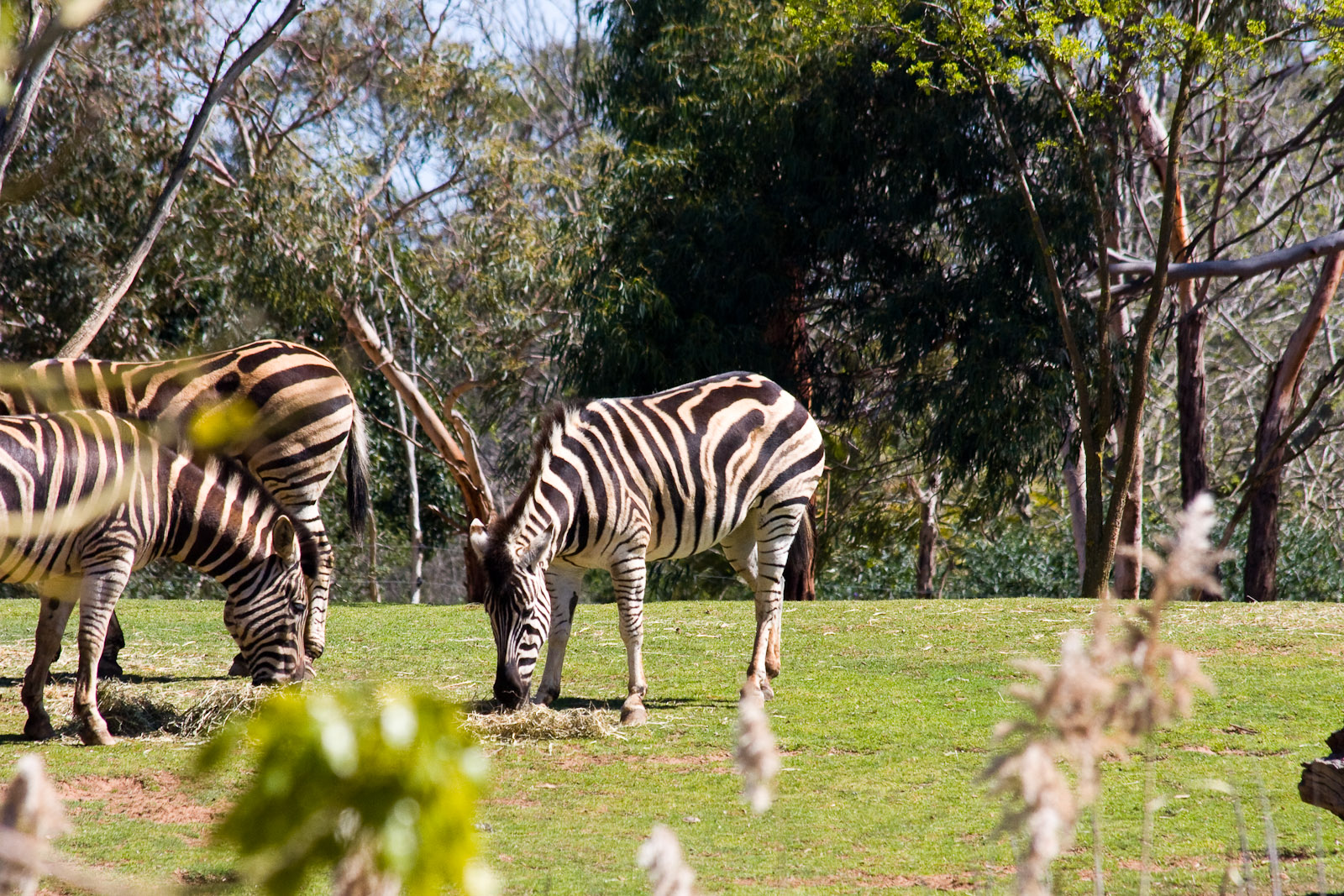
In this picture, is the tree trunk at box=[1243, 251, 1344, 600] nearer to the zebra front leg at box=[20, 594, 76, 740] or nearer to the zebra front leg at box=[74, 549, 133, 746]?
the zebra front leg at box=[74, 549, 133, 746]

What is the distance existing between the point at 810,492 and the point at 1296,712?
9.77 feet

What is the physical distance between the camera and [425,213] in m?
23.2

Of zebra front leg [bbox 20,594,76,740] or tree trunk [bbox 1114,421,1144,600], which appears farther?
tree trunk [bbox 1114,421,1144,600]

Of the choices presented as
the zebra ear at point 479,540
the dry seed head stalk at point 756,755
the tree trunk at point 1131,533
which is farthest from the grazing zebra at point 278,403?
the tree trunk at point 1131,533

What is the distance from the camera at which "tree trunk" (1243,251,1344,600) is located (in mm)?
15578

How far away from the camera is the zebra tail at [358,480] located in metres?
9.12

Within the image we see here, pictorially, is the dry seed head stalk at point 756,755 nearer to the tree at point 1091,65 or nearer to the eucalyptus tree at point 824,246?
the tree at point 1091,65

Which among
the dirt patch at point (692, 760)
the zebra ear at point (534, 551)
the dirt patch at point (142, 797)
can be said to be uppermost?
the zebra ear at point (534, 551)

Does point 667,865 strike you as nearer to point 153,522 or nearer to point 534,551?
point 534,551

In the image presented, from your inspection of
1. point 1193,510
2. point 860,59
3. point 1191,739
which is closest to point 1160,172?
point 860,59

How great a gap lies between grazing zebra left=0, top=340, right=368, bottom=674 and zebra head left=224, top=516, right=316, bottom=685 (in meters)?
1.04

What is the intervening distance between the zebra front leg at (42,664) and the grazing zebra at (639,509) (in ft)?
6.80

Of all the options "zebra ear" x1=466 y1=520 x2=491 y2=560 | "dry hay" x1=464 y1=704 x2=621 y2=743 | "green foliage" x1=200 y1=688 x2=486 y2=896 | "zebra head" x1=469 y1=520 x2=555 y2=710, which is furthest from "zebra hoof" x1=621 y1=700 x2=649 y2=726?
"green foliage" x1=200 y1=688 x2=486 y2=896

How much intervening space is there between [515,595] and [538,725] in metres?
0.68
